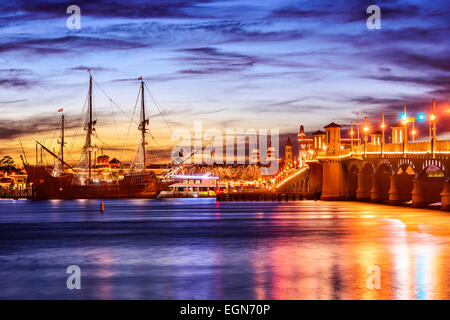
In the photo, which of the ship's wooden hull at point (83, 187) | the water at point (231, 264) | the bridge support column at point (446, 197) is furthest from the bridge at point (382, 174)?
the ship's wooden hull at point (83, 187)

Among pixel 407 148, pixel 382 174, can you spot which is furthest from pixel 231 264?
pixel 382 174

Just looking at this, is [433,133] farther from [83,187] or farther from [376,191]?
[83,187]

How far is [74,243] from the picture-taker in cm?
4428

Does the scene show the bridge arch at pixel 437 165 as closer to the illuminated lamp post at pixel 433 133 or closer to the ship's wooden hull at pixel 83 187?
the illuminated lamp post at pixel 433 133

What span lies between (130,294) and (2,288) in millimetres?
5097

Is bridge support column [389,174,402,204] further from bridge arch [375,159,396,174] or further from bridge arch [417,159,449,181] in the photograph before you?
bridge arch [417,159,449,181]

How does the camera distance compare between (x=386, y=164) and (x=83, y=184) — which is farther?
(x=83, y=184)

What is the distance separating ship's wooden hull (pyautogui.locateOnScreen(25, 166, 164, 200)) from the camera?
185250mm

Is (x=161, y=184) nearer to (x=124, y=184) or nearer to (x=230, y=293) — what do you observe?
(x=124, y=184)

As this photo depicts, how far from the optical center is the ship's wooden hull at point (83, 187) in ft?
608

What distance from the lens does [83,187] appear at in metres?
188

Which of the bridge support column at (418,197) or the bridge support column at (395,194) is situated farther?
the bridge support column at (395,194)
